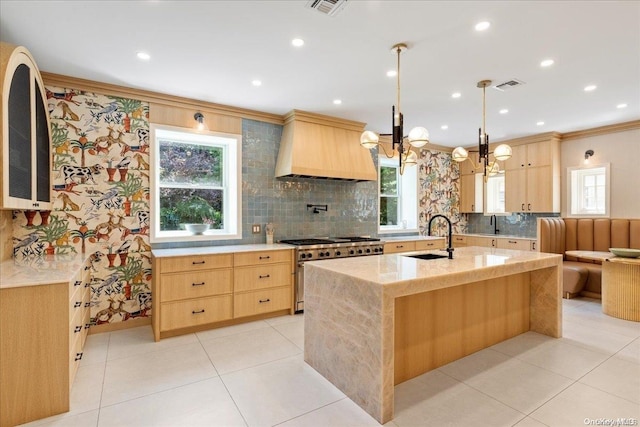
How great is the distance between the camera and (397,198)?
6.38 m

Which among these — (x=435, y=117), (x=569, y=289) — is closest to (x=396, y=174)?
(x=435, y=117)

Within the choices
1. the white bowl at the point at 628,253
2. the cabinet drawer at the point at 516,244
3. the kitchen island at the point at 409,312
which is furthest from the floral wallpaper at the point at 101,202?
the cabinet drawer at the point at 516,244

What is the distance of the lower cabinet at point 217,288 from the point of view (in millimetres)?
3361

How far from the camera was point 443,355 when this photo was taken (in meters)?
2.72

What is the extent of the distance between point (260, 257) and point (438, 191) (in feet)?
14.2

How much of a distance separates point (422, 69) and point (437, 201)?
13.0 feet

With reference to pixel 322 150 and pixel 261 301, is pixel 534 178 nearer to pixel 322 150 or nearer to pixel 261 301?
pixel 322 150

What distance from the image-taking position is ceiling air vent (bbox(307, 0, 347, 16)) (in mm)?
2125

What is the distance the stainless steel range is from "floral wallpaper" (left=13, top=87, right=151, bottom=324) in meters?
1.76

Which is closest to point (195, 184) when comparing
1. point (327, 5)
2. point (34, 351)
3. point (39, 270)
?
point (39, 270)

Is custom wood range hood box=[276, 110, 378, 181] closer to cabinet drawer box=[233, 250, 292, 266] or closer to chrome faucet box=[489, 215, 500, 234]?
cabinet drawer box=[233, 250, 292, 266]

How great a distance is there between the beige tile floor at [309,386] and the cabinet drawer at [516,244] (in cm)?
245

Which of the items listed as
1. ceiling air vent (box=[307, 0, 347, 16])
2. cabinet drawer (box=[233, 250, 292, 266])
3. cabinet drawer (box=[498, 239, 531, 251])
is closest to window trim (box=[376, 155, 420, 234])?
cabinet drawer (box=[498, 239, 531, 251])

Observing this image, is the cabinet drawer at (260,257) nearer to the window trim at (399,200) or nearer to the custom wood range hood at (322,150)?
the custom wood range hood at (322,150)
